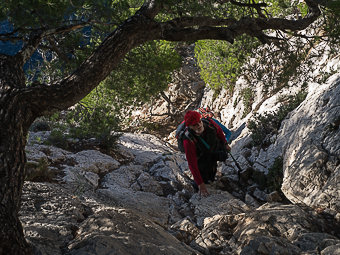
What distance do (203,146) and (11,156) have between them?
4418 millimetres

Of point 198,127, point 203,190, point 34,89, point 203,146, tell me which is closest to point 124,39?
point 34,89

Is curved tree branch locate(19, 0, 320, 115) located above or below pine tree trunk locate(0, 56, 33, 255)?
above

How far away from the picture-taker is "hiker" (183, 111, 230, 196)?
20.2 feet

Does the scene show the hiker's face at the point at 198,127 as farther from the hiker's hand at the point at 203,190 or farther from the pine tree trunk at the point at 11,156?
the pine tree trunk at the point at 11,156

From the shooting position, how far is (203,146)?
6.74 m

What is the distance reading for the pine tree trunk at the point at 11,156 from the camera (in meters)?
2.62

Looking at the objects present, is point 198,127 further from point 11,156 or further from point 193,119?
point 11,156

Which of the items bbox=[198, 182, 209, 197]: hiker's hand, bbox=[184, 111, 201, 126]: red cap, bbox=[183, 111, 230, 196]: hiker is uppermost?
bbox=[184, 111, 201, 126]: red cap

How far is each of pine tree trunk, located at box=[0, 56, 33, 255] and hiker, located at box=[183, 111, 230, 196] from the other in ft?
10.7

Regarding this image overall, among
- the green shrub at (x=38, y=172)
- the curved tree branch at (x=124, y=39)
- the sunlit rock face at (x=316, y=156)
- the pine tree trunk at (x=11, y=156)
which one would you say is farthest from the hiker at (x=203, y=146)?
the pine tree trunk at (x=11, y=156)

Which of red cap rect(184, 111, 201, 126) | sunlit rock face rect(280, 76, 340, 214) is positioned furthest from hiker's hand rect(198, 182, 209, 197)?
sunlit rock face rect(280, 76, 340, 214)

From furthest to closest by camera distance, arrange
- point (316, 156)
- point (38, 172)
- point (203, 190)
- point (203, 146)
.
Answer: point (203, 146), point (203, 190), point (38, 172), point (316, 156)

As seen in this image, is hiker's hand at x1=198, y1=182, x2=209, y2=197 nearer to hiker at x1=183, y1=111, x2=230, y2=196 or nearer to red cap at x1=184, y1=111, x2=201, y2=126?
hiker at x1=183, y1=111, x2=230, y2=196

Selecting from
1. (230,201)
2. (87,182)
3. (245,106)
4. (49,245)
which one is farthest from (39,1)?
(245,106)
